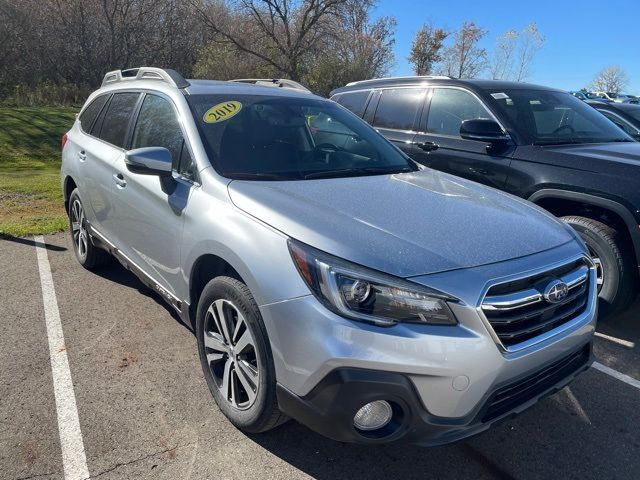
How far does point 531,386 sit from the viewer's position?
229 centimetres

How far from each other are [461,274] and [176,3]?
30.7 m

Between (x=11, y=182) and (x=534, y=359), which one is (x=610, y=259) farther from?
(x=11, y=182)

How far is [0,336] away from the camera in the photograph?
11.9 ft

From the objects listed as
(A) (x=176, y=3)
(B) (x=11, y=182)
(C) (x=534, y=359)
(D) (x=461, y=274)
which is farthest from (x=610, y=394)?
(A) (x=176, y=3)

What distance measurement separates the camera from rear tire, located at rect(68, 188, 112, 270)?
15.7 ft

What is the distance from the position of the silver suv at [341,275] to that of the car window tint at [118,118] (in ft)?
1.35

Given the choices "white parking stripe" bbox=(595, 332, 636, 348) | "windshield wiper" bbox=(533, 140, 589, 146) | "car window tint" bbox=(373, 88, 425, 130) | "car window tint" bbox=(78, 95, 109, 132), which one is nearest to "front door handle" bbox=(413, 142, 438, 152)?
"car window tint" bbox=(373, 88, 425, 130)

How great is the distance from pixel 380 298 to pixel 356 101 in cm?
488

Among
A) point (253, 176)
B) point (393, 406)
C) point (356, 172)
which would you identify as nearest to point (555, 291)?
point (393, 406)

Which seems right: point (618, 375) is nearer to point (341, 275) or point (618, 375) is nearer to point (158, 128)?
point (341, 275)

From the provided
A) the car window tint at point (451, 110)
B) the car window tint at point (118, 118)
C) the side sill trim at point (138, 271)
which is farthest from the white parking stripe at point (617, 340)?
the car window tint at point (118, 118)

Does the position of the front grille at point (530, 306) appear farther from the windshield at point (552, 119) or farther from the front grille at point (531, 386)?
the windshield at point (552, 119)

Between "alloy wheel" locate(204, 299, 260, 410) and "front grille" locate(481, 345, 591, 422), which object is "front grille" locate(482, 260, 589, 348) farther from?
"alloy wheel" locate(204, 299, 260, 410)

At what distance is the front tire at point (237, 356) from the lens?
231 centimetres
